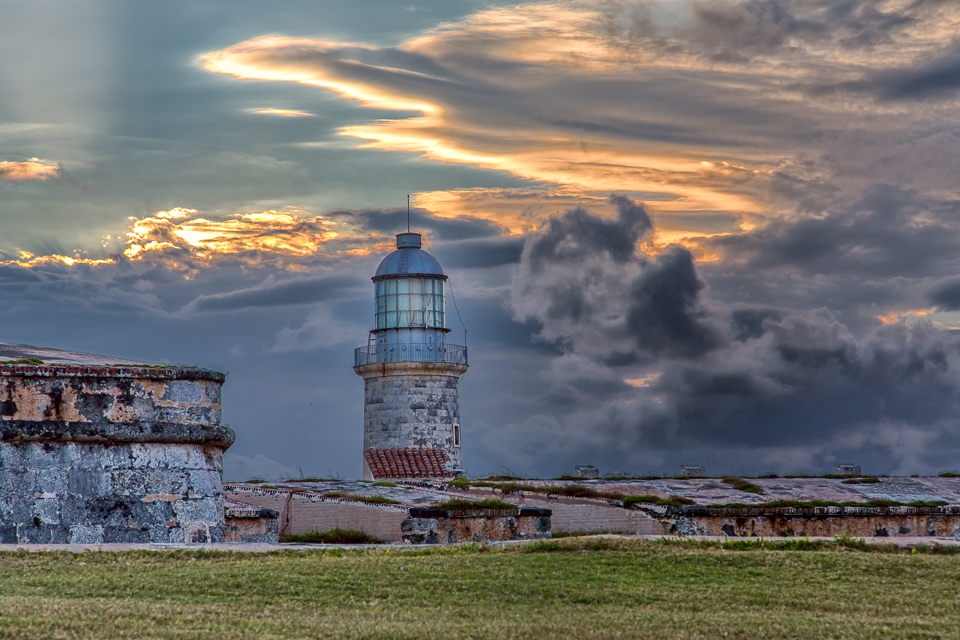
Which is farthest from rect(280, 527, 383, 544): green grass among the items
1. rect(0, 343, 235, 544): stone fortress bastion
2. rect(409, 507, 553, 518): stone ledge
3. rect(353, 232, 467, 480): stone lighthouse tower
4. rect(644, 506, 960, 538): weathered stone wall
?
rect(353, 232, 467, 480): stone lighthouse tower

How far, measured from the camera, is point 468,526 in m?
15.1

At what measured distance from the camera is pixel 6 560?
10633 millimetres

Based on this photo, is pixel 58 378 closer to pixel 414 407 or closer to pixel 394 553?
pixel 394 553

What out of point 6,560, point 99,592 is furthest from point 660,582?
point 6,560

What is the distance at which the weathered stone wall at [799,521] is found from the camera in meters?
17.1

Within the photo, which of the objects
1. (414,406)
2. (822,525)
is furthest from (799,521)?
(414,406)

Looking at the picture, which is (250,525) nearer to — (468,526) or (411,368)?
(468,526)

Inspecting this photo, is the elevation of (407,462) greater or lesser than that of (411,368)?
lesser

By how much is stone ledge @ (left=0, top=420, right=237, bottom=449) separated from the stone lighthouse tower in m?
14.4

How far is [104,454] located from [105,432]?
0.27 metres

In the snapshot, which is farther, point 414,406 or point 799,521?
point 414,406

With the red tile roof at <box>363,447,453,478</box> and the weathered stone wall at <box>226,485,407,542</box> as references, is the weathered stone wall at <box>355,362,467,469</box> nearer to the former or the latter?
the red tile roof at <box>363,447,453,478</box>

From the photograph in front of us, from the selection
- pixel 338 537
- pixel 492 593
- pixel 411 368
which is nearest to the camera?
pixel 492 593

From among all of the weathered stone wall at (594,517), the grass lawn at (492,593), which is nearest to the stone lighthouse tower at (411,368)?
the weathered stone wall at (594,517)
